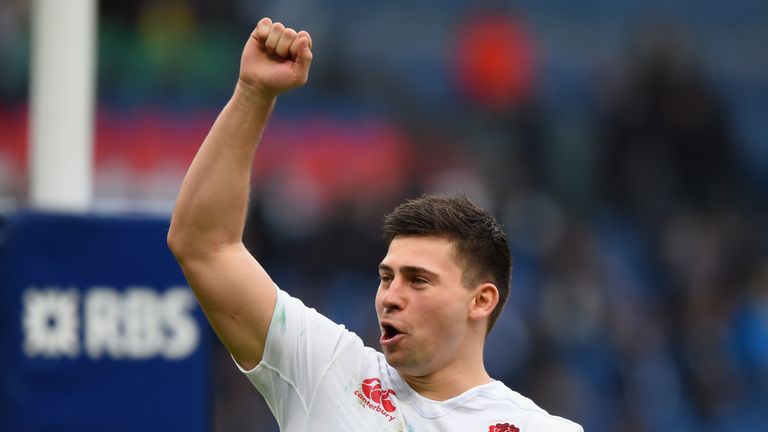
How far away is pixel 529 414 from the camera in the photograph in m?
3.38

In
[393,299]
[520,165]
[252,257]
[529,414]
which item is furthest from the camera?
[520,165]

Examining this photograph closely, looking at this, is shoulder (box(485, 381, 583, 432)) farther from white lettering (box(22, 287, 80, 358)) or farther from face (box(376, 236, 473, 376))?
white lettering (box(22, 287, 80, 358))

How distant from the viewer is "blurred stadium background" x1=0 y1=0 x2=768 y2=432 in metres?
10.8

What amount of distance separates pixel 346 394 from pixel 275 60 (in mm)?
878

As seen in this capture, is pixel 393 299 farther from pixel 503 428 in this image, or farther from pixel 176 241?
pixel 176 241

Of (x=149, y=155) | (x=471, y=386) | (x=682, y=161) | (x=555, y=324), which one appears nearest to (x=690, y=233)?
(x=682, y=161)

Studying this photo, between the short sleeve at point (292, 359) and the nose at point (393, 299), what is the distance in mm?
177

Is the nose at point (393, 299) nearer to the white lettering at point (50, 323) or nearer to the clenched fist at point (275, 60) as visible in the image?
the clenched fist at point (275, 60)

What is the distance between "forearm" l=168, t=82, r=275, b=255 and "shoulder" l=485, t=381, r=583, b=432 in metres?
0.89

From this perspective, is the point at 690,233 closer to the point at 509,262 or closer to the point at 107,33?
the point at 107,33

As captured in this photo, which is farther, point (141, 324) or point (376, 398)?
point (141, 324)

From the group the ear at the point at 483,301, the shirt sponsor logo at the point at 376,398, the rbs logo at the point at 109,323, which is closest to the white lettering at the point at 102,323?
the rbs logo at the point at 109,323

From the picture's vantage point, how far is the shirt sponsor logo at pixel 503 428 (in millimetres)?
3326

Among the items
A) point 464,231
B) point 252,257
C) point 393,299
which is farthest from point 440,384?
point 252,257
